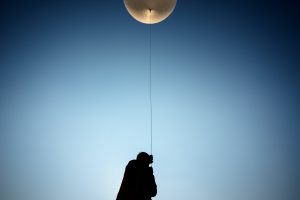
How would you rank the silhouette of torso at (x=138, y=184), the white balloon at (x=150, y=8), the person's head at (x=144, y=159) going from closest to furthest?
the silhouette of torso at (x=138, y=184) → the person's head at (x=144, y=159) → the white balloon at (x=150, y=8)

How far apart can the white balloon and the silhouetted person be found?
2.63 meters

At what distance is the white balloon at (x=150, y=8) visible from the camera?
4.21 metres

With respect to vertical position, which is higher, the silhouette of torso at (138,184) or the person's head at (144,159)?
the person's head at (144,159)

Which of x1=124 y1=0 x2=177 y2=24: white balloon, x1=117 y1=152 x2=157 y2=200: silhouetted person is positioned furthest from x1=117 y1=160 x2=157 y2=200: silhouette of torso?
x1=124 y1=0 x2=177 y2=24: white balloon

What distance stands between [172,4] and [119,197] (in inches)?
131

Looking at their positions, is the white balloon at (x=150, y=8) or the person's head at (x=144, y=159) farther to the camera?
the white balloon at (x=150, y=8)

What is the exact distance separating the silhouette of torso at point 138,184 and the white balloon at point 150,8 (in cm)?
271

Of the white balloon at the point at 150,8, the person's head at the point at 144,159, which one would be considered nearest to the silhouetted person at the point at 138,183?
the person's head at the point at 144,159

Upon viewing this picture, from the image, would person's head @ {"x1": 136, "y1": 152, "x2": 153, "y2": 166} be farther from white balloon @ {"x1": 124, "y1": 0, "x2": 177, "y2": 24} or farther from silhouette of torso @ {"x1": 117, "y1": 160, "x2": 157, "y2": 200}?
white balloon @ {"x1": 124, "y1": 0, "x2": 177, "y2": 24}

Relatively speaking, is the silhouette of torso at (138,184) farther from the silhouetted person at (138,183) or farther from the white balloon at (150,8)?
the white balloon at (150,8)

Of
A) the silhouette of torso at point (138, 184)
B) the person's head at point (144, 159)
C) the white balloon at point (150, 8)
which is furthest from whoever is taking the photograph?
the white balloon at point (150, 8)

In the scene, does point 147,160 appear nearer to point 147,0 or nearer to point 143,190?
point 143,190

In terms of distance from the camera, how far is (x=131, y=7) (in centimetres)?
437

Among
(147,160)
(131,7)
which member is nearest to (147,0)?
(131,7)
